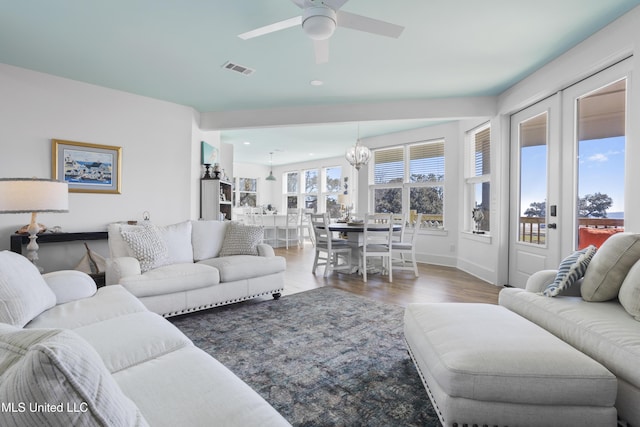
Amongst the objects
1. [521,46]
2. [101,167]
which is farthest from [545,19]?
[101,167]

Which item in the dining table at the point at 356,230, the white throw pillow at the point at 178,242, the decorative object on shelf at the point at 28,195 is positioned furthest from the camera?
the dining table at the point at 356,230

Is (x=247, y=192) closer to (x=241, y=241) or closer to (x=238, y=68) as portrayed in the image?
(x=241, y=241)

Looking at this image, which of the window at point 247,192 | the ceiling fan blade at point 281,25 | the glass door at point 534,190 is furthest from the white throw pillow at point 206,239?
the window at point 247,192

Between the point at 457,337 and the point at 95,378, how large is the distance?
1.43 m

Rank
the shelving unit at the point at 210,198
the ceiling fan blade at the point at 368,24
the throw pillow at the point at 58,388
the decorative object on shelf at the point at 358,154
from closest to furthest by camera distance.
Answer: the throw pillow at the point at 58,388 < the ceiling fan blade at the point at 368,24 < the shelving unit at the point at 210,198 < the decorative object on shelf at the point at 358,154

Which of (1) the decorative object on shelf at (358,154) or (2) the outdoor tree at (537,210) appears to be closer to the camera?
(2) the outdoor tree at (537,210)

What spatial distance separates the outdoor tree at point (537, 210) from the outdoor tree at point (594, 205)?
50 centimetres

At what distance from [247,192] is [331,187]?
9.54 feet

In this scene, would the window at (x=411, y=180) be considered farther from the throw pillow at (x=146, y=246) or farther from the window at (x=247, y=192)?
the window at (x=247, y=192)

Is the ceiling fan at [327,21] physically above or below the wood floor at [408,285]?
above

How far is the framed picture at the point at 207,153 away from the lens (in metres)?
5.29

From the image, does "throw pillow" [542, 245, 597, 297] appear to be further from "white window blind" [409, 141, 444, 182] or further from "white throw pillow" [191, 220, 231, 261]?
"white window blind" [409, 141, 444, 182]

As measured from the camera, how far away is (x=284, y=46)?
3025 millimetres

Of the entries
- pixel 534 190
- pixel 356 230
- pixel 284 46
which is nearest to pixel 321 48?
pixel 284 46
